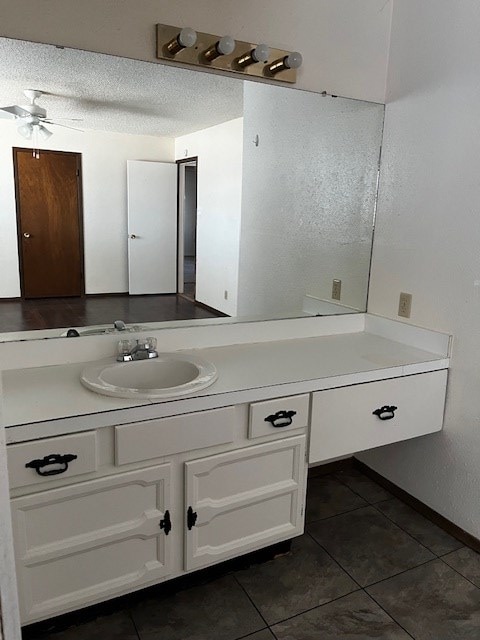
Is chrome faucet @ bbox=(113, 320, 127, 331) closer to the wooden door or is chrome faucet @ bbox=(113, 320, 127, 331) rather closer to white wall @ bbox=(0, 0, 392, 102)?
the wooden door

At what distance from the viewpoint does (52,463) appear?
52.5 inches

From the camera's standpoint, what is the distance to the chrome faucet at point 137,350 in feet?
6.00

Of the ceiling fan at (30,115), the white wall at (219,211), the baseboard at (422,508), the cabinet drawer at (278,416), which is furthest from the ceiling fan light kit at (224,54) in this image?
the baseboard at (422,508)

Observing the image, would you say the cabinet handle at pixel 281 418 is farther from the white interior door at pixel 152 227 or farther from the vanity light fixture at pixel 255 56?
the vanity light fixture at pixel 255 56

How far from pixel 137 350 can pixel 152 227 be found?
0.55m

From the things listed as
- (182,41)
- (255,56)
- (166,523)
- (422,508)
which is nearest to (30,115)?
(182,41)

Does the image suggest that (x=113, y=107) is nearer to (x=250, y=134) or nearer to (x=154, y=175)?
(x=154, y=175)

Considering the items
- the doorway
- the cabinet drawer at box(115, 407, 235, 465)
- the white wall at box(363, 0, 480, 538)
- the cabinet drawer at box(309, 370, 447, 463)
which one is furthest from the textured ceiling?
the cabinet drawer at box(309, 370, 447, 463)

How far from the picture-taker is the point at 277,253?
2.36m

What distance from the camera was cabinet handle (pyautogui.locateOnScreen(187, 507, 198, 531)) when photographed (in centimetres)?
158

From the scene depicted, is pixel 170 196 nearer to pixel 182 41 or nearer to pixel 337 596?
pixel 182 41

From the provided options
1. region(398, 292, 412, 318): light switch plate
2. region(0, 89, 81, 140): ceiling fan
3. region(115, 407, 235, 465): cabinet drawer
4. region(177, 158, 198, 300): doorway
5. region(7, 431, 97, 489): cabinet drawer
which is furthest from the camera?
region(398, 292, 412, 318): light switch plate

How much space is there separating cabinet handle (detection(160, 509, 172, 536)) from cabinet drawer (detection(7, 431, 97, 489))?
1.01 ft

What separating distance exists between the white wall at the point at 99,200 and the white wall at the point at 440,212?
109 centimetres
